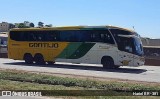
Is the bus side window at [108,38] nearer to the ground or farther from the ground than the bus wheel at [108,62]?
farther from the ground

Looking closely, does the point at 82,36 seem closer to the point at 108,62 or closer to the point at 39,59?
the point at 108,62

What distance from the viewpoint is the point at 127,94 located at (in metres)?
13.4

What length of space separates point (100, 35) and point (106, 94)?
48.2ft

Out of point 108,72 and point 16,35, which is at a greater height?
point 16,35

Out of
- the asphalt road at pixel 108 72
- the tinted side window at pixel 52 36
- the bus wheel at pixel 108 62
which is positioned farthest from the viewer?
the tinted side window at pixel 52 36

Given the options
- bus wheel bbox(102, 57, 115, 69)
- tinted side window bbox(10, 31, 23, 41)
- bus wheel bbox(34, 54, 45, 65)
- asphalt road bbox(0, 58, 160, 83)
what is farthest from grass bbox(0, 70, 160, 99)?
tinted side window bbox(10, 31, 23, 41)

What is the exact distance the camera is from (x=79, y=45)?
29.0m

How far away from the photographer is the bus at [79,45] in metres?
26.9

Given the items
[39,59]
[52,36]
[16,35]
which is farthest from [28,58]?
[52,36]

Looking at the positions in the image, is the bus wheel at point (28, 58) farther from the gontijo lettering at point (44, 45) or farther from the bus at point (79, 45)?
the gontijo lettering at point (44, 45)

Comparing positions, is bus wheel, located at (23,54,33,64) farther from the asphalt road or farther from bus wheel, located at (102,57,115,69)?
bus wheel, located at (102,57,115,69)

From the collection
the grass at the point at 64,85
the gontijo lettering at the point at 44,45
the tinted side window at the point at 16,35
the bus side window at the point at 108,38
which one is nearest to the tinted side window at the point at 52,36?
the gontijo lettering at the point at 44,45

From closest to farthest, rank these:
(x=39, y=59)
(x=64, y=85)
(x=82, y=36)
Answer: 1. (x=64, y=85)
2. (x=82, y=36)
3. (x=39, y=59)

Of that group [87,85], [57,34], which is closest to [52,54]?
[57,34]
